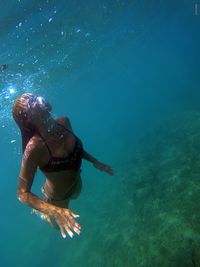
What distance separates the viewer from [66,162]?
4773mm

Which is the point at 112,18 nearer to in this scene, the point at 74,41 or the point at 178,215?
the point at 74,41

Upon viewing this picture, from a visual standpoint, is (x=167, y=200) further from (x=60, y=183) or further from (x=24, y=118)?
(x=24, y=118)

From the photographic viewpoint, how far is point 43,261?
22500 mm

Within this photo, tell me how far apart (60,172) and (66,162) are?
23 centimetres

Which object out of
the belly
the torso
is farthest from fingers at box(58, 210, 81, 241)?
the belly

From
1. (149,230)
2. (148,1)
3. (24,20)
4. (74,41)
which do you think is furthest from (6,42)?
(148,1)

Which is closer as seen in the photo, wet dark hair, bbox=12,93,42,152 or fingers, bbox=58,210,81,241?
fingers, bbox=58,210,81,241

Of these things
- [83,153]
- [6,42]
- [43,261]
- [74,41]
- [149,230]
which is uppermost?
[6,42]

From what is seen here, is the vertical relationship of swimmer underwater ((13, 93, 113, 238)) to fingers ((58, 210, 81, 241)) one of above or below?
above

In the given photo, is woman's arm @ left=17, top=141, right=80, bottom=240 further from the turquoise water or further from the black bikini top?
the turquoise water

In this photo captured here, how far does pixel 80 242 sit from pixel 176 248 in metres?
9.91

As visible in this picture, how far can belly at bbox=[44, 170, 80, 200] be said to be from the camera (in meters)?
5.02

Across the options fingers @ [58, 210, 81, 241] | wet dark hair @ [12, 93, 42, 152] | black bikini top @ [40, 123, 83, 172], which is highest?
wet dark hair @ [12, 93, 42, 152]

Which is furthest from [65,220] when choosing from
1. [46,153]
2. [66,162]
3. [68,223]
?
[66,162]
